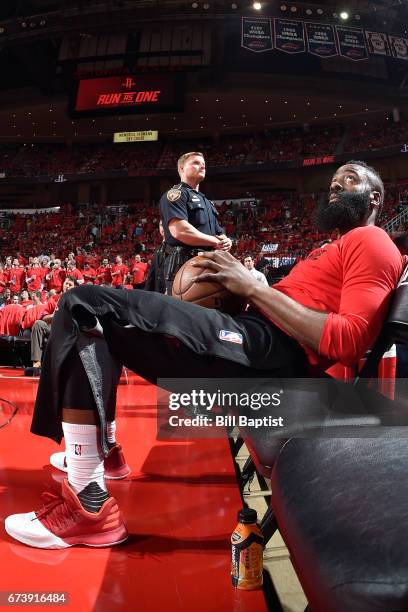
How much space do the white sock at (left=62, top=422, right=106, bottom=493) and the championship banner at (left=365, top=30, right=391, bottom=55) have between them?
19452mm

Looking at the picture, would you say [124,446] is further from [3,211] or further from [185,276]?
[3,211]

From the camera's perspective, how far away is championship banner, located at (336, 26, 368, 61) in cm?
1700

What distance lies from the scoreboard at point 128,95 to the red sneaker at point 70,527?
64.1 feet

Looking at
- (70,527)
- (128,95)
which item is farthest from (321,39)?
(70,527)

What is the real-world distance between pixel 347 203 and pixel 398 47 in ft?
63.9

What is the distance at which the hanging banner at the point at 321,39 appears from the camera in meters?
16.9

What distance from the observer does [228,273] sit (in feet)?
4.64

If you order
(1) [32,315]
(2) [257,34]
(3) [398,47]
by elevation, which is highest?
(3) [398,47]

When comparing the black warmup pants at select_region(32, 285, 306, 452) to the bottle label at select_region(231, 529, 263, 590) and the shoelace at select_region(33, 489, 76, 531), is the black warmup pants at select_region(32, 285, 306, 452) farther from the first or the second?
the bottle label at select_region(231, 529, 263, 590)

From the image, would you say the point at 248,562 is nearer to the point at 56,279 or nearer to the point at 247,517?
the point at 247,517

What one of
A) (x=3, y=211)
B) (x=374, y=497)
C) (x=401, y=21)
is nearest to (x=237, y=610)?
(x=374, y=497)

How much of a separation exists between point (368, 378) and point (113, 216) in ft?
76.0

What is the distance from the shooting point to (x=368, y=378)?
144 centimetres

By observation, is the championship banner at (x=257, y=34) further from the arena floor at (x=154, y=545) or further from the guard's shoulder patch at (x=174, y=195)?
the arena floor at (x=154, y=545)
